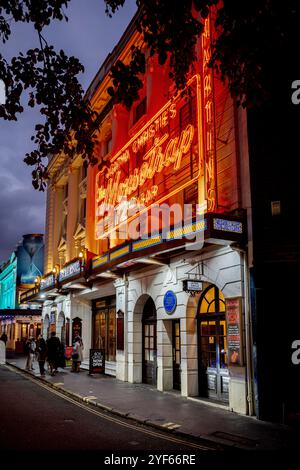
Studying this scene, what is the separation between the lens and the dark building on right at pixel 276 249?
414 inches

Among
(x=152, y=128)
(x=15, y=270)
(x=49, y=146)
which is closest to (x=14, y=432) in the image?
(x=49, y=146)

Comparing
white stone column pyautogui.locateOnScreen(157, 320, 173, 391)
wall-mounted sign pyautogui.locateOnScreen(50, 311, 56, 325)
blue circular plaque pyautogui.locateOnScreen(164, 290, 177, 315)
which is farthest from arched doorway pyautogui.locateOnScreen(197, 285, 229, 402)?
wall-mounted sign pyautogui.locateOnScreen(50, 311, 56, 325)

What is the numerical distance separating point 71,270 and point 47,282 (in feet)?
19.0

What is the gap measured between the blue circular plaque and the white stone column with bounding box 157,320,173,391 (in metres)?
0.73

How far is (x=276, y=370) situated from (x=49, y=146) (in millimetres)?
→ 7569

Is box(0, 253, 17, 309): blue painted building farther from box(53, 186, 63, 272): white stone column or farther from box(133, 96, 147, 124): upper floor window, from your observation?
box(133, 96, 147, 124): upper floor window

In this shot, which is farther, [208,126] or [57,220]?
[57,220]

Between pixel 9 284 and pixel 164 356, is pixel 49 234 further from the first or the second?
pixel 9 284

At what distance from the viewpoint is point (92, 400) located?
12.7m

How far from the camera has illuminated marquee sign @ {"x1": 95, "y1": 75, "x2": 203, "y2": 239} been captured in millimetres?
14852

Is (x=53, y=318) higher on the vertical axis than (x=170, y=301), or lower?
lower

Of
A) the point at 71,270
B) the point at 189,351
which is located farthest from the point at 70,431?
the point at 71,270

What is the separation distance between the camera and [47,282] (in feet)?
90.0
